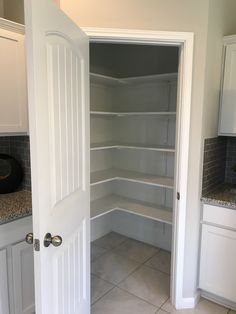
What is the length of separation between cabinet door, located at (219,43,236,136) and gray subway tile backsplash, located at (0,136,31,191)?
1.64 meters

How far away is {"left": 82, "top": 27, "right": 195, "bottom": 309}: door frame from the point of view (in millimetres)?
1628

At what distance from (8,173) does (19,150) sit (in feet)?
0.75

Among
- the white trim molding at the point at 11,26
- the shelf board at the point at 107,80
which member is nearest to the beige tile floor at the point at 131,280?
the shelf board at the point at 107,80

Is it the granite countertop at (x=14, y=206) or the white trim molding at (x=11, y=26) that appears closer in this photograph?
the granite countertop at (x=14, y=206)

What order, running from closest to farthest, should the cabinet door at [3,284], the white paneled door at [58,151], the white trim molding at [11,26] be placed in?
the white paneled door at [58,151] → the cabinet door at [3,284] → the white trim molding at [11,26]

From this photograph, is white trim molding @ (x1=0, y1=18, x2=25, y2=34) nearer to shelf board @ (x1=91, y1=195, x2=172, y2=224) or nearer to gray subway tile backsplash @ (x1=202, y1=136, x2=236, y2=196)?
gray subway tile backsplash @ (x1=202, y1=136, x2=236, y2=196)

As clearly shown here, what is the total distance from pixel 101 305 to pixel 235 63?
221cm

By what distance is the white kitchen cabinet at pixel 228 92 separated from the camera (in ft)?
6.42

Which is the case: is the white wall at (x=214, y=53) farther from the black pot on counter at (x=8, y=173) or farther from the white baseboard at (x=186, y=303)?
the black pot on counter at (x=8, y=173)

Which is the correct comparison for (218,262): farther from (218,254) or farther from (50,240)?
(50,240)

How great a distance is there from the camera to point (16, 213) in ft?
5.31

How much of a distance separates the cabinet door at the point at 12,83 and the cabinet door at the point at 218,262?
1.66m

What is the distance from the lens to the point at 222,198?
194cm

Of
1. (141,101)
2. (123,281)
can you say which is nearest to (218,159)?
(141,101)
